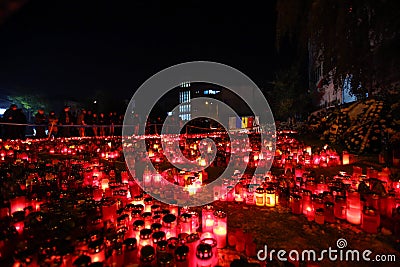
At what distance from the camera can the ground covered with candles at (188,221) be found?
1.96m

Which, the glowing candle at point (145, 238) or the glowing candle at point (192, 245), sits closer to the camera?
the glowing candle at point (192, 245)

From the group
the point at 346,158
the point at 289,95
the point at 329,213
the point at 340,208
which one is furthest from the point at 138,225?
the point at 289,95

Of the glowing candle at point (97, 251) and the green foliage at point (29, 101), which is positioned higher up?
the green foliage at point (29, 101)

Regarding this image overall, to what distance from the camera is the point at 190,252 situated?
197cm

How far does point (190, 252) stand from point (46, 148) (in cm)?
850

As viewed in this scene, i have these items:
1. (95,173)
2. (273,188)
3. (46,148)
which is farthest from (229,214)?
(46,148)

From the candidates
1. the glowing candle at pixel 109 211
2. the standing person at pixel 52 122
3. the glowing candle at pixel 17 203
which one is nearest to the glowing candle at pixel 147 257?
the glowing candle at pixel 109 211

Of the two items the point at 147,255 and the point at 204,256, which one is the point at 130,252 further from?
the point at 204,256

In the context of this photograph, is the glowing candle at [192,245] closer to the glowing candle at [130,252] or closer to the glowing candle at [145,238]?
the glowing candle at [145,238]

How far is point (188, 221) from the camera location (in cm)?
250

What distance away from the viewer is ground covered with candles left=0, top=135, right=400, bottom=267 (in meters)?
1.96

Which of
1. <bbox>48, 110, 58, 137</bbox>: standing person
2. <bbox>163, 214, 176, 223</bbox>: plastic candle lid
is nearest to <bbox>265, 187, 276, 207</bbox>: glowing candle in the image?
<bbox>163, 214, 176, 223</bbox>: plastic candle lid

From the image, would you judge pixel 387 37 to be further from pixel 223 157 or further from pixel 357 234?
pixel 223 157

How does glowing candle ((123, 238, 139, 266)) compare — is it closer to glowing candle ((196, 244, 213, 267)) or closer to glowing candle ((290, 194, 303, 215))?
glowing candle ((196, 244, 213, 267))
